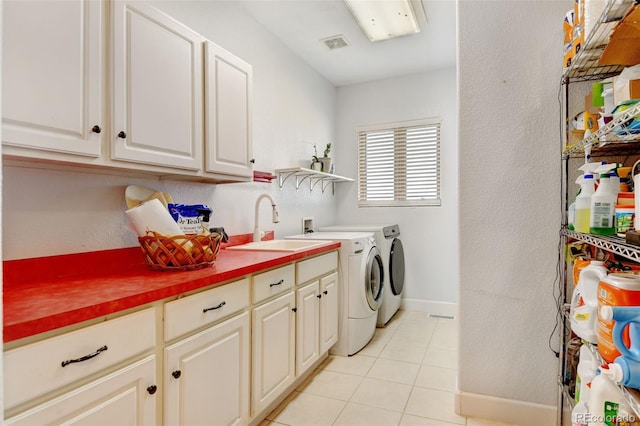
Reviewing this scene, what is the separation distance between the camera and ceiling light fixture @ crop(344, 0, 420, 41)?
2477mm

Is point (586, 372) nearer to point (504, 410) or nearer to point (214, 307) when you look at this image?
point (504, 410)

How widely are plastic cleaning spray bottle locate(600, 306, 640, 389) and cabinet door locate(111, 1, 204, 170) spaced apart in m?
1.74

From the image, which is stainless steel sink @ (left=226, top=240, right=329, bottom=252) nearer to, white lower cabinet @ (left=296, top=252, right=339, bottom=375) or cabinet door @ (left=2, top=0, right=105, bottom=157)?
white lower cabinet @ (left=296, top=252, right=339, bottom=375)

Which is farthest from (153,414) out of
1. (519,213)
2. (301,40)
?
(301,40)

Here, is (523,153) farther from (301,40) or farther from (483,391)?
(301,40)

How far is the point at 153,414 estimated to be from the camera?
3.97 ft

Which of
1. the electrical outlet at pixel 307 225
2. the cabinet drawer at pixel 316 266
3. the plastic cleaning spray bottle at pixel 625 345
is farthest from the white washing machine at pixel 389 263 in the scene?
the plastic cleaning spray bottle at pixel 625 345

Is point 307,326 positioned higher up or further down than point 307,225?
further down

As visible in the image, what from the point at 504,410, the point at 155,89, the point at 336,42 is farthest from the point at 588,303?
the point at 336,42

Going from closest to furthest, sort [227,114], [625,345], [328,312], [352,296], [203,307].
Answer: [625,345], [203,307], [227,114], [328,312], [352,296]

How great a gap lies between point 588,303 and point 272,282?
4.40 ft

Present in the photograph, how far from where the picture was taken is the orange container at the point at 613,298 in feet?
3.35

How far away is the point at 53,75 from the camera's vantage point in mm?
1216

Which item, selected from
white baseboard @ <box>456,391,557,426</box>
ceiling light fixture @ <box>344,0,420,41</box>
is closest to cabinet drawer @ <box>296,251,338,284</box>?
white baseboard @ <box>456,391,557,426</box>
